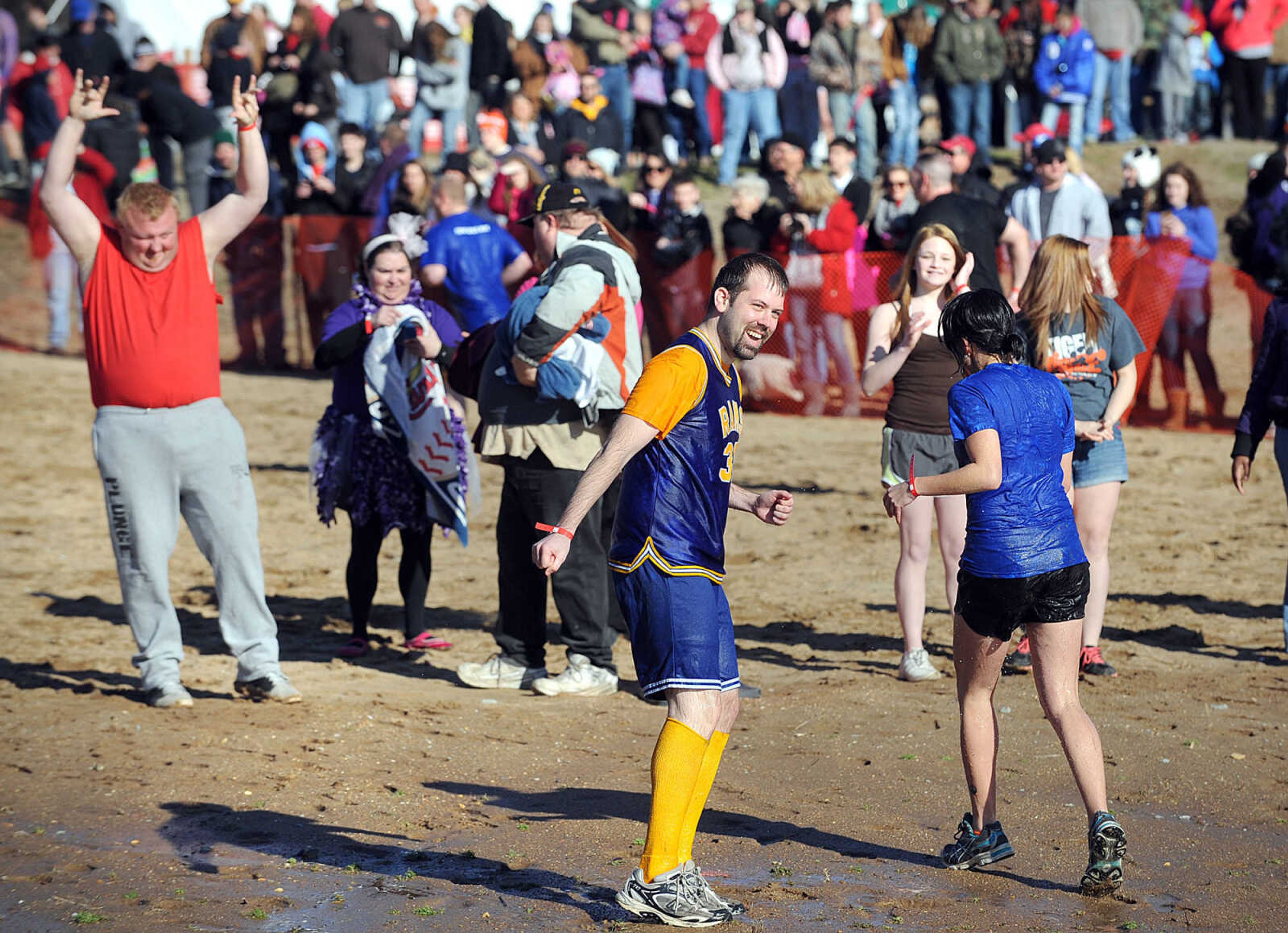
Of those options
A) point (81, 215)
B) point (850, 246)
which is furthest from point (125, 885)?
point (850, 246)

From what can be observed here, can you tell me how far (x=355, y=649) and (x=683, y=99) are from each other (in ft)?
42.2

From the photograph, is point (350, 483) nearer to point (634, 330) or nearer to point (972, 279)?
point (634, 330)

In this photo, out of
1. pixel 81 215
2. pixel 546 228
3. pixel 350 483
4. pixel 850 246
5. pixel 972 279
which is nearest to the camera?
A: pixel 81 215

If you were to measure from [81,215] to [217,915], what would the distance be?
3066mm

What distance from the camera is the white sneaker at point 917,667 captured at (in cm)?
707

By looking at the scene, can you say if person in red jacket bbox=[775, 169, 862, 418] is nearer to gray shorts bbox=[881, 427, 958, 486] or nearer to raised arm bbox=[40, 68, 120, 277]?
gray shorts bbox=[881, 427, 958, 486]

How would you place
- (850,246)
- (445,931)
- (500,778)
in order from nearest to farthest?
(445,931) < (500,778) < (850,246)

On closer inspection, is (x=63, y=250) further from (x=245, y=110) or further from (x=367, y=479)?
(x=245, y=110)

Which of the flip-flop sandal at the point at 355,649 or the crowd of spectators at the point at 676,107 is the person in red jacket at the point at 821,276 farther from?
the flip-flop sandal at the point at 355,649

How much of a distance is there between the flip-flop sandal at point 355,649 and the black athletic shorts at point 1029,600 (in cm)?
388

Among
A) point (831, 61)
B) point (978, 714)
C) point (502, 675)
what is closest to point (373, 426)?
point (502, 675)

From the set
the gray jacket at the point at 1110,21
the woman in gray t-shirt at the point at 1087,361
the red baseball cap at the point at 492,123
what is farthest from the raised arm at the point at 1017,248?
the gray jacket at the point at 1110,21

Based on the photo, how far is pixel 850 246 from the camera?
13.3 m

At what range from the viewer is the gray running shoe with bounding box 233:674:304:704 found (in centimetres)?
668
